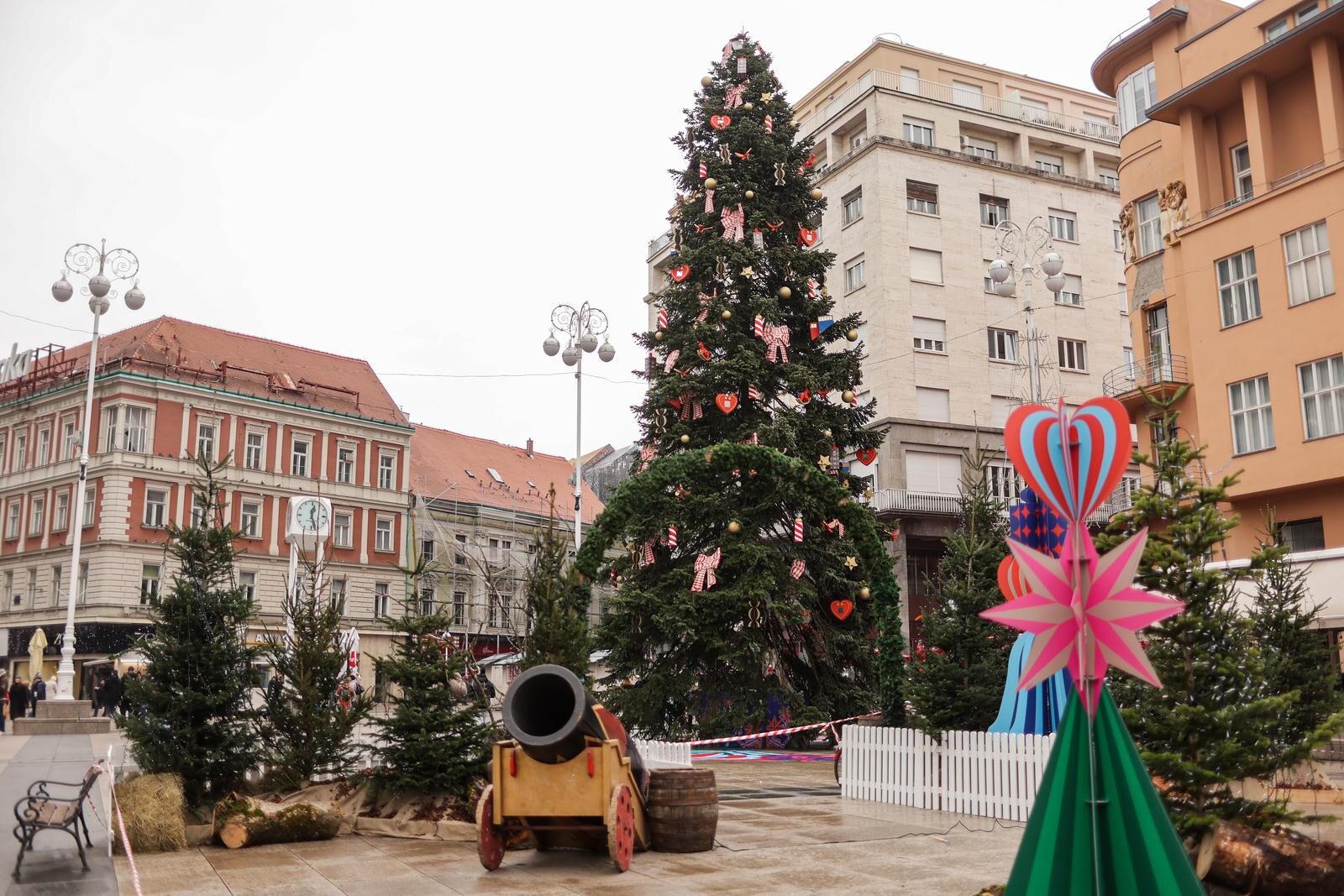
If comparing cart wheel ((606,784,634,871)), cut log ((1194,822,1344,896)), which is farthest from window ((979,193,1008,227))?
cut log ((1194,822,1344,896))

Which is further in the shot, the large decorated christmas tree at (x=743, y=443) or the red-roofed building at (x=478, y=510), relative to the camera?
the red-roofed building at (x=478, y=510)

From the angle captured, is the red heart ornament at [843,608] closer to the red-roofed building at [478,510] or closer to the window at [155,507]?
the red-roofed building at [478,510]

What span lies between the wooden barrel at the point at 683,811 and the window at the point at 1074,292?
4163 centimetres

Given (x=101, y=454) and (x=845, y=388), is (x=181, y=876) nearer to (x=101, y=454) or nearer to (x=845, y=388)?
(x=845, y=388)

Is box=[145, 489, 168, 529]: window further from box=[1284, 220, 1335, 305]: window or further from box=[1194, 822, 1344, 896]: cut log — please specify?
box=[1194, 822, 1344, 896]: cut log

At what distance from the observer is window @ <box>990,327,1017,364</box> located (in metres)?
45.6

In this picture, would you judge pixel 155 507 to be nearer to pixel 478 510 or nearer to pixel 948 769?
pixel 478 510

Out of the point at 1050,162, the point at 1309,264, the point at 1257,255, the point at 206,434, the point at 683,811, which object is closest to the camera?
the point at 683,811

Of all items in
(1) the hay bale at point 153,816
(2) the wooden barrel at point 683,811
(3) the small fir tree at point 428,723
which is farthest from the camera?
(3) the small fir tree at point 428,723

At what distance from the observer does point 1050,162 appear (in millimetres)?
50250

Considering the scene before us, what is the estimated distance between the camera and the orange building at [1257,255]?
24609mm

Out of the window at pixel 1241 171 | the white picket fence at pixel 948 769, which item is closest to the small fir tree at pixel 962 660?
the white picket fence at pixel 948 769

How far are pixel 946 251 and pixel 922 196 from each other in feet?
8.23

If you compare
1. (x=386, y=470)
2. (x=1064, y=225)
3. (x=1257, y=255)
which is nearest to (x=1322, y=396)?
(x=1257, y=255)
